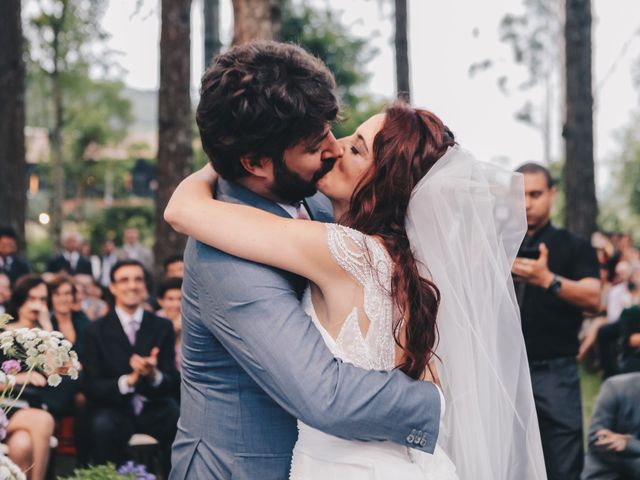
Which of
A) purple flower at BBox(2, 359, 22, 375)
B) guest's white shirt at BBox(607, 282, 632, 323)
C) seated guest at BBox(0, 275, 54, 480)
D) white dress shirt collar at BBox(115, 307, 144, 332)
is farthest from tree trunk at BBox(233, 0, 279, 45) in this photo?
guest's white shirt at BBox(607, 282, 632, 323)

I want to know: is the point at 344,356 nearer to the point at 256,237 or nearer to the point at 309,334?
the point at 309,334

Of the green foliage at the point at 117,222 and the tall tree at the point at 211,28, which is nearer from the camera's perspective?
the tall tree at the point at 211,28

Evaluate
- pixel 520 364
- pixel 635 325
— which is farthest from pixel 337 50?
pixel 520 364

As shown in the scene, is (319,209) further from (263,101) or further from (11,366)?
(11,366)

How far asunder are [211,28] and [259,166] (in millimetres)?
14139

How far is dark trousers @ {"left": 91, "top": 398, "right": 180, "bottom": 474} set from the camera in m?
6.46

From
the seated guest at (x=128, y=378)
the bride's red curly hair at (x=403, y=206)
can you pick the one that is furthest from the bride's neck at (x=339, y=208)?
the seated guest at (x=128, y=378)

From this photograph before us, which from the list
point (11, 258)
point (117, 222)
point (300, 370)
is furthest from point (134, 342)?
point (117, 222)

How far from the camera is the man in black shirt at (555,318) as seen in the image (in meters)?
5.16

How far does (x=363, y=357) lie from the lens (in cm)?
250

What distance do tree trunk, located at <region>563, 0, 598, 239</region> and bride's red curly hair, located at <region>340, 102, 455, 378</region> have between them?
962 centimetres

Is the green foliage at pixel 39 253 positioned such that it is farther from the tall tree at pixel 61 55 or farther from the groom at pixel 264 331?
the groom at pixel 264 331

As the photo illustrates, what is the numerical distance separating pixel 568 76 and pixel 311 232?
411 inches

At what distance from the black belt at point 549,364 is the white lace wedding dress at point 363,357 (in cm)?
286
